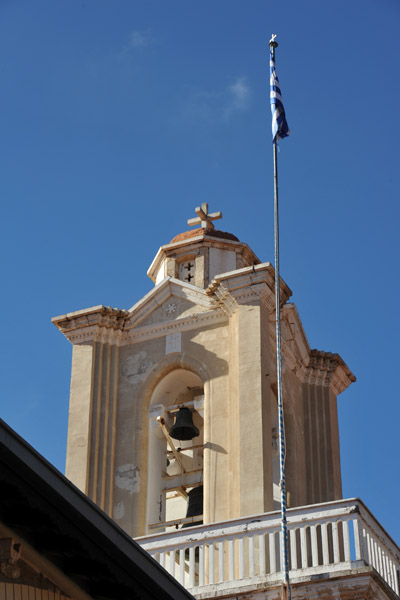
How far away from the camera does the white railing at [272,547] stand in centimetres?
1526

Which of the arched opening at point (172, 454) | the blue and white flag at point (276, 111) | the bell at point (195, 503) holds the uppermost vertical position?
the blue and white flag at point (276, 111)

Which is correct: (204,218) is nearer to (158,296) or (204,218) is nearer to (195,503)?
(158,296)

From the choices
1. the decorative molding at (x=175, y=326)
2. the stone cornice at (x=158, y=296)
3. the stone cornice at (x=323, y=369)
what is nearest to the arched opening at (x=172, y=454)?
the decorative molding at (x=175, y=326)

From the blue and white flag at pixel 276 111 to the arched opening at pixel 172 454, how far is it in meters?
→ 3.98

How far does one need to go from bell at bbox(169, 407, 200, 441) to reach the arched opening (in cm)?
8

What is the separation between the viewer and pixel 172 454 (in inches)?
830

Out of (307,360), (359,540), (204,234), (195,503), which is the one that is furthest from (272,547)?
(204,234)

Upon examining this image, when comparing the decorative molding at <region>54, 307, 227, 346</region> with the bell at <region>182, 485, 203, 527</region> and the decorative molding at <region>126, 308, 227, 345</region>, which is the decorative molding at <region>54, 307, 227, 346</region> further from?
the bell at <region>182, 485, 203, 527</region>

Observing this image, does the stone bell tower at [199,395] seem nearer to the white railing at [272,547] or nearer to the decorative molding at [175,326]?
the decorative molding at [175,326]

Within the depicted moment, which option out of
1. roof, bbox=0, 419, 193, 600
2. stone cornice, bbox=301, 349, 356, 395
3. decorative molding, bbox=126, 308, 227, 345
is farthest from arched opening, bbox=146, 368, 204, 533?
roof, bbox=0, 419, 193, 600

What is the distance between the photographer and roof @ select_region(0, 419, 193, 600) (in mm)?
9977

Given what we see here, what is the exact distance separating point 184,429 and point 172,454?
827 mm

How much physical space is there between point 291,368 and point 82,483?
3801 mm

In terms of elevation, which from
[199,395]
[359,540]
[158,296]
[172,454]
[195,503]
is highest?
[158,296]
